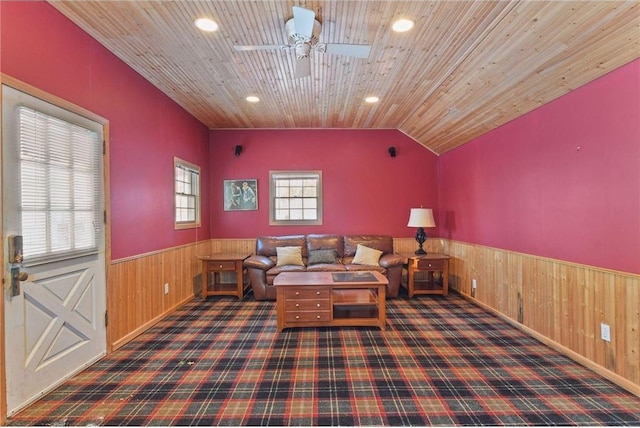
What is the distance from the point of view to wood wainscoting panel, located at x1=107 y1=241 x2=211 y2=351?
9.95 feet

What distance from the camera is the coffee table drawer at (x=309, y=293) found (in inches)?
139

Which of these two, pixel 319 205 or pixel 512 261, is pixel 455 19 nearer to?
pixel 512 261

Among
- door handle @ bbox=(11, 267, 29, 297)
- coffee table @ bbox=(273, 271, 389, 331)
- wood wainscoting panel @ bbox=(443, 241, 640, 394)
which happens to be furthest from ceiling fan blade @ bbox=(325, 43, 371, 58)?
door handle @ bbox=(11, 267, 29, 297)

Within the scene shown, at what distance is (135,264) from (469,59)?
3.94 m

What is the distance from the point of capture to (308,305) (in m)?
3.55

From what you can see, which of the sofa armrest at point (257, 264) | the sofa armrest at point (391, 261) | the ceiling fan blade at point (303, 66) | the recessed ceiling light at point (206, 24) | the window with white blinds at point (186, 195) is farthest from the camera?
the sofa armrest at point (391, 261)

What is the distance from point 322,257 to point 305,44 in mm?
3382

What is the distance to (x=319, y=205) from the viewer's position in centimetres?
578

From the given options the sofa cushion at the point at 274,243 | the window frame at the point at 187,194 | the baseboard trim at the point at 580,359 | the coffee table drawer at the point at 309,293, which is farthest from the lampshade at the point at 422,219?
the window frame at the point at 187,194

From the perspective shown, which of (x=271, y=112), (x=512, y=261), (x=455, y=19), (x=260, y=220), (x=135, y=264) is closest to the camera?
(x=455, y=19)

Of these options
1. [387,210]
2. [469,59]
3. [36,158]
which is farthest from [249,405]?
[387,210]

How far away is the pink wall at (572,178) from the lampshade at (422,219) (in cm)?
85

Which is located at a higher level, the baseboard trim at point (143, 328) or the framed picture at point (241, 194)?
the framed picture at point (241, 194)

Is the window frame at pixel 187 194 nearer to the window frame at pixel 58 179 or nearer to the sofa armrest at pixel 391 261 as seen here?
the window frame at pixel 58 179
